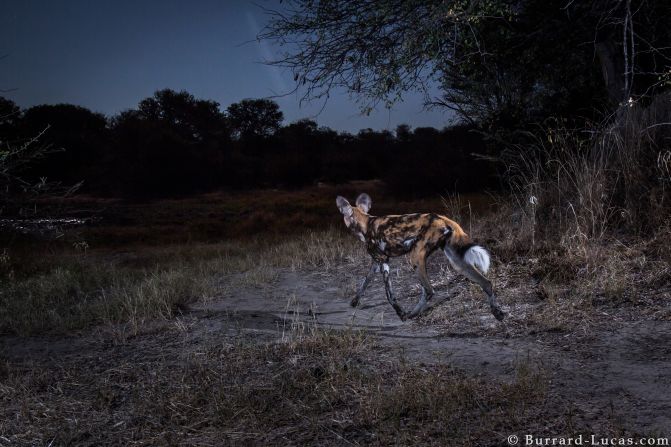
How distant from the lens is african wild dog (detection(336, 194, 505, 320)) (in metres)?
5.31

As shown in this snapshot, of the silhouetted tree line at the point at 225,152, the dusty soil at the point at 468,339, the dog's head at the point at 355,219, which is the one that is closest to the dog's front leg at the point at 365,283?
the dusty soil at the point at 468,339

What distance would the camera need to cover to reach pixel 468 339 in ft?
17.6

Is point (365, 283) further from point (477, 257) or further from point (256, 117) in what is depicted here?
point (256, 117)

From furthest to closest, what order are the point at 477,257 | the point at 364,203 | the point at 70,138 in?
the point at 70,138
the point at 364,203
the point at 477,257

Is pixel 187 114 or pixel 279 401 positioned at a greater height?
pixel 187 114

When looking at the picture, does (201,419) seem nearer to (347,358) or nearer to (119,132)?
(347,358)

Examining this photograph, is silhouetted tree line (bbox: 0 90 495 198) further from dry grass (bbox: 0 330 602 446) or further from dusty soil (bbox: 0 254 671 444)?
dry grass (bbox: 0 330 602 446)

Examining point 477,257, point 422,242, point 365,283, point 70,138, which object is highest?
point 70,138

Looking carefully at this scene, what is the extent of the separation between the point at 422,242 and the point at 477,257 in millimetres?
560

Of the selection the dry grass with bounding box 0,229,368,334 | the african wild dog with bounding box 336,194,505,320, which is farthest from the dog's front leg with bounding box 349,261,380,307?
the dry grass with bounding box 0,229,368,334

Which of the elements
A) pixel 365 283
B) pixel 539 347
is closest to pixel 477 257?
pixel 539 347

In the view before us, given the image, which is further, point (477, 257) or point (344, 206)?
point (344, 206)

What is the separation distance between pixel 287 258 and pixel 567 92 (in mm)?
7421

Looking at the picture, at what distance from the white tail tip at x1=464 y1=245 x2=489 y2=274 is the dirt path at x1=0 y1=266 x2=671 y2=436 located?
74 centimetres
